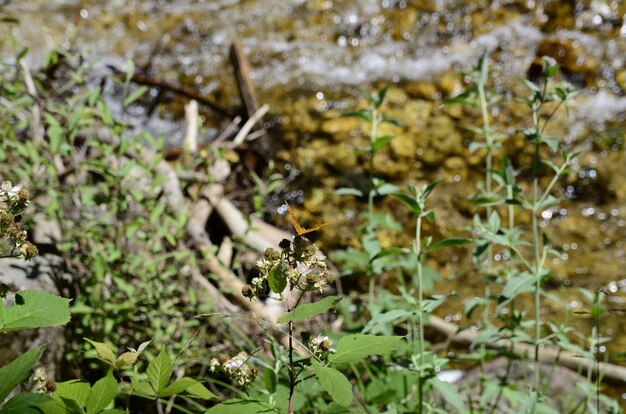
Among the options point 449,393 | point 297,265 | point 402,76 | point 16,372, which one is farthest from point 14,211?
point 402,76

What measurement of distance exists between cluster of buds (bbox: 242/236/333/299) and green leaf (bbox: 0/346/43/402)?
0.41 metres

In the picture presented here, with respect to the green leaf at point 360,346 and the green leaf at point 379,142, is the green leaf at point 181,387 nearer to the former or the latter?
the green leaf at point 360,346

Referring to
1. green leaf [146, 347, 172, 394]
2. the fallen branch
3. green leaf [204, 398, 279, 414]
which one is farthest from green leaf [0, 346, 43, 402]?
the fallen branch

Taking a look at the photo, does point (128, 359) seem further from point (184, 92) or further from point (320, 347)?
point (184, 92)

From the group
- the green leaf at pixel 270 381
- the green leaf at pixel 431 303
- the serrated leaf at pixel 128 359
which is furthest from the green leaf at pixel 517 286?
the serrated leaf at pixel 128 359

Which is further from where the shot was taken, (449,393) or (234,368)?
(449,393)

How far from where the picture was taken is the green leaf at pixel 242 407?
1141mm

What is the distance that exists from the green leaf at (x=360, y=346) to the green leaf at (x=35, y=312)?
1.79ft

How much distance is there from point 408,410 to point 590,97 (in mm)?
3110

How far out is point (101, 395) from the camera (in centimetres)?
108

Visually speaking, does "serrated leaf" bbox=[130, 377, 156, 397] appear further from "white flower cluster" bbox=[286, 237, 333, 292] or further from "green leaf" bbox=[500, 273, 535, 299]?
"green leaf" bbox=[500, 273, 535, 299]

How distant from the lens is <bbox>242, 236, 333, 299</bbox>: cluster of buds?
111 cm

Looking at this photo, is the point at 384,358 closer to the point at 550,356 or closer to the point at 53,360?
the point at 53,360

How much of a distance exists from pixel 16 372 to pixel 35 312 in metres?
0.16
